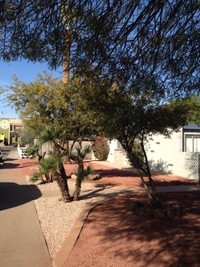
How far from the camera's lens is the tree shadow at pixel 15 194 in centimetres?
1315

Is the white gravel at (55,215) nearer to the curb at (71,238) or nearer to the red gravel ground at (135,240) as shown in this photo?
the curb at (71,238)

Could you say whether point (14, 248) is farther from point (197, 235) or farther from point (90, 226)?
point (197, 235)

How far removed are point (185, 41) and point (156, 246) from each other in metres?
3.59

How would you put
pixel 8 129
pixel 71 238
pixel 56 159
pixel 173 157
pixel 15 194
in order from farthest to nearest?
pixel 8 129
pixel 173 157
pixel 15 194
pixel 56 159
pixel 71 238

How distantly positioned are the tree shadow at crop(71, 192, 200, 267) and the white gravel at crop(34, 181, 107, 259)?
420mm

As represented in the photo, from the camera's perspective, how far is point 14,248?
26.2ft

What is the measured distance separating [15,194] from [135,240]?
8.00m

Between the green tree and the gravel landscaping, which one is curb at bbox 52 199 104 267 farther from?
the green tree

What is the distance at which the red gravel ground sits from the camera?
7.04m

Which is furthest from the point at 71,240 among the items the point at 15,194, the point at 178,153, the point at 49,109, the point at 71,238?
the point at 178,153

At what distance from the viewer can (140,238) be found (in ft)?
27.4

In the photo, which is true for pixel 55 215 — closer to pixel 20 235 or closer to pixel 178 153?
pixel 20 235

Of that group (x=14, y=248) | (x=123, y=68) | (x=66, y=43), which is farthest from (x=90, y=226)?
(x=66, y=43)

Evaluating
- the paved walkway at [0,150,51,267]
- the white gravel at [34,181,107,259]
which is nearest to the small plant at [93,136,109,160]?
the white gravel at [34,181,107,259]
